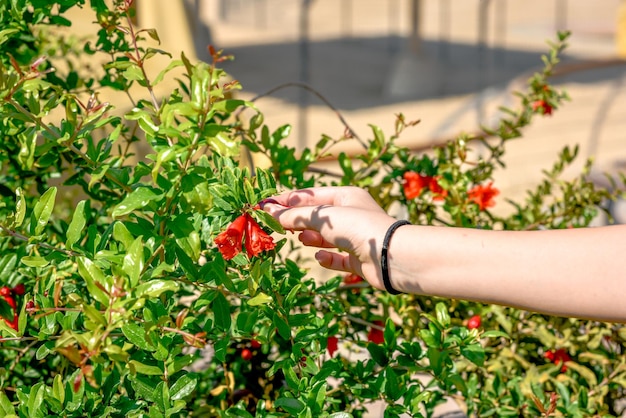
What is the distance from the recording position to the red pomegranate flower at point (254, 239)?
1.08 metres

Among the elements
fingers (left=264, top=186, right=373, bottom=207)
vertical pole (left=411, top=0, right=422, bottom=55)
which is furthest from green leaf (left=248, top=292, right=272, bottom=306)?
vertical pole (left=411, top=0, right=422, bottom=55)

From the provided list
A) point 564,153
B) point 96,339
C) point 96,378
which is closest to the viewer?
point 96,339

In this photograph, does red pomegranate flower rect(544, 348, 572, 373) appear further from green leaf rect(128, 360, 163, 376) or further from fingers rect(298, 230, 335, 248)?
green leaf rect(128, 360, 163, 376)

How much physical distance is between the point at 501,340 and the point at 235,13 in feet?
70.6

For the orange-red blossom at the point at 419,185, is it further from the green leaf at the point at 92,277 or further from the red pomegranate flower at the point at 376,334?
the green leaf at the point at 92,277

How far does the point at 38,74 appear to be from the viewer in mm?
1195

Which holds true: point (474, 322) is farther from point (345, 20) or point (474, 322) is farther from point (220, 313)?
point (345, 20)

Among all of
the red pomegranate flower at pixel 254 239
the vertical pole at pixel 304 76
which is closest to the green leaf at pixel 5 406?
the red pomegranate flower at pixel 254 239

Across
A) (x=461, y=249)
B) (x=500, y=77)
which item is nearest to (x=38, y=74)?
(x=461, y=249)

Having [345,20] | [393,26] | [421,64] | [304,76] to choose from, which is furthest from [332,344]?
[345,20]

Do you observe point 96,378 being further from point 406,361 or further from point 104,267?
point 406,361

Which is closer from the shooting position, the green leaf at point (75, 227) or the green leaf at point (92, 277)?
the green leaf at point (92, 277)

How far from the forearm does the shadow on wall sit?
8.13 m

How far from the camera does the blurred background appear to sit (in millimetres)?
5781
